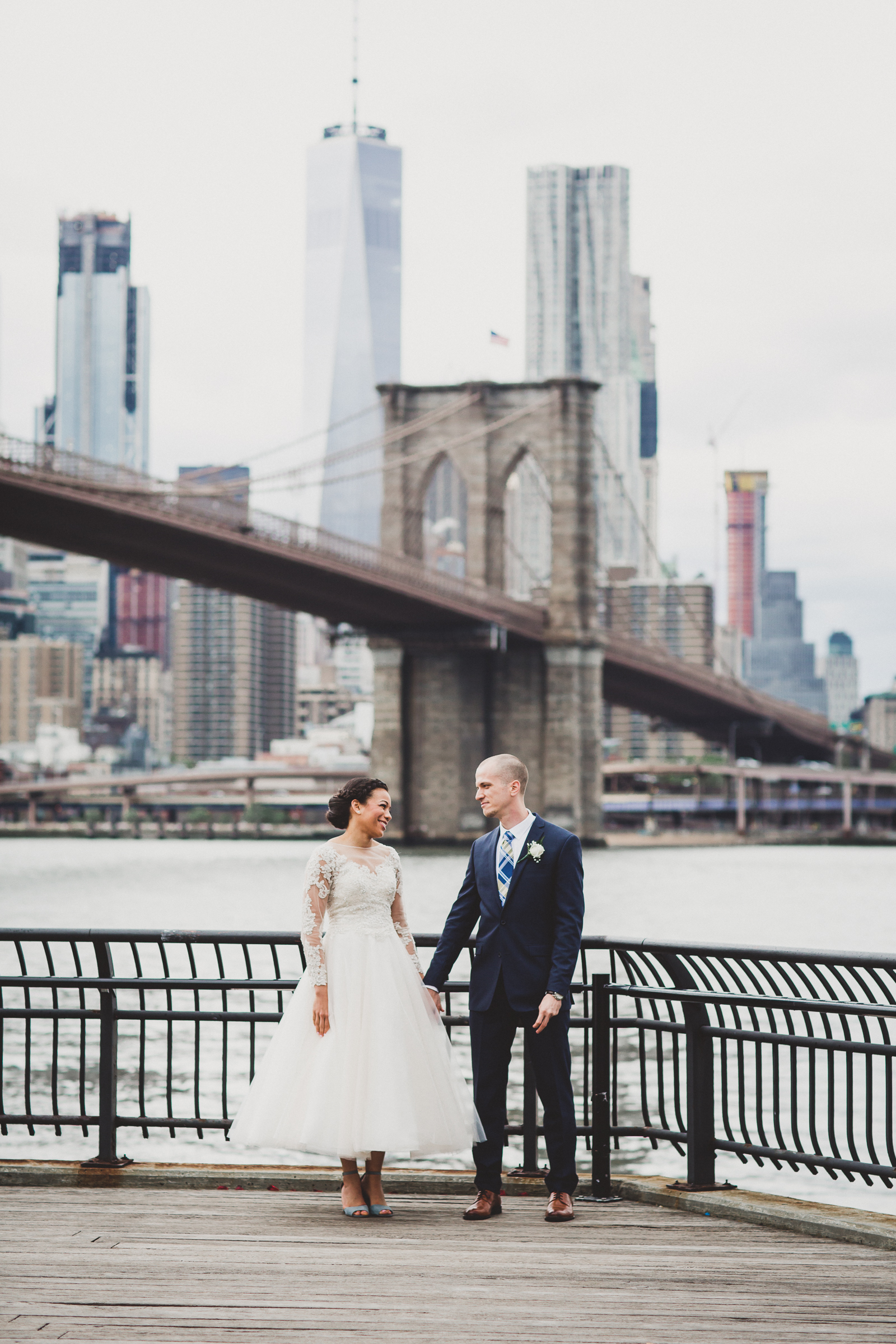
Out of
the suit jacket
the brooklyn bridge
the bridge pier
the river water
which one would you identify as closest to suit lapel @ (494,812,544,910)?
the suit jacket

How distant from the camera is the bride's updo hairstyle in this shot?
4.91m

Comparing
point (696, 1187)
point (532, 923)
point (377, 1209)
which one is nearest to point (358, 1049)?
point (377, 1209)

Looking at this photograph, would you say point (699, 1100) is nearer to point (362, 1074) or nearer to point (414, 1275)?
point (362, 1074)

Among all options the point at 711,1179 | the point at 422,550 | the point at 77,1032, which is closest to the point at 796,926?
the point at 77,1032

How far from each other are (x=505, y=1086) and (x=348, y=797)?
0.95 m

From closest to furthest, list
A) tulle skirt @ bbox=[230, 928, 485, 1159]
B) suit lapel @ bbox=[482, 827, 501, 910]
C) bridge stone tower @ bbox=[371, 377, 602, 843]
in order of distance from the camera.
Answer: tulle skirt @ bbox=[230, 928, 485, 1159], suit lapel @ bbox=[482, 827, 501, 910], bridge stone tower @ bbox=[371, 377, 602, 843]

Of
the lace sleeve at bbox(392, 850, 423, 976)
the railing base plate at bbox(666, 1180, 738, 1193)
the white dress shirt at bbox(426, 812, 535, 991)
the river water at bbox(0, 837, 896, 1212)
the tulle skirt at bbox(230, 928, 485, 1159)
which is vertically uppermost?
the white dress shirt at bbox(426, 812, 535, 991)

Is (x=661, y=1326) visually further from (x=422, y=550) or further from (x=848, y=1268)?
(x=422, y=550)

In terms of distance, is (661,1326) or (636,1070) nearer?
(661,1326)

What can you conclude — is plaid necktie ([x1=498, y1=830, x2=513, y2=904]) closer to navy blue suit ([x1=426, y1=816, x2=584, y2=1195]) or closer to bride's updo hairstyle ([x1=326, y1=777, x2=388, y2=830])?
navy blue suit ([x1=426, y1=816, x2=584, y2=1195])

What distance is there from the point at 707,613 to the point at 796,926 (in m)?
93.9

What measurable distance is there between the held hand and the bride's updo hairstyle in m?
0.74

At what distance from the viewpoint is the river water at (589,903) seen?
37.6 ft

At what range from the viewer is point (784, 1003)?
4.96 meters
